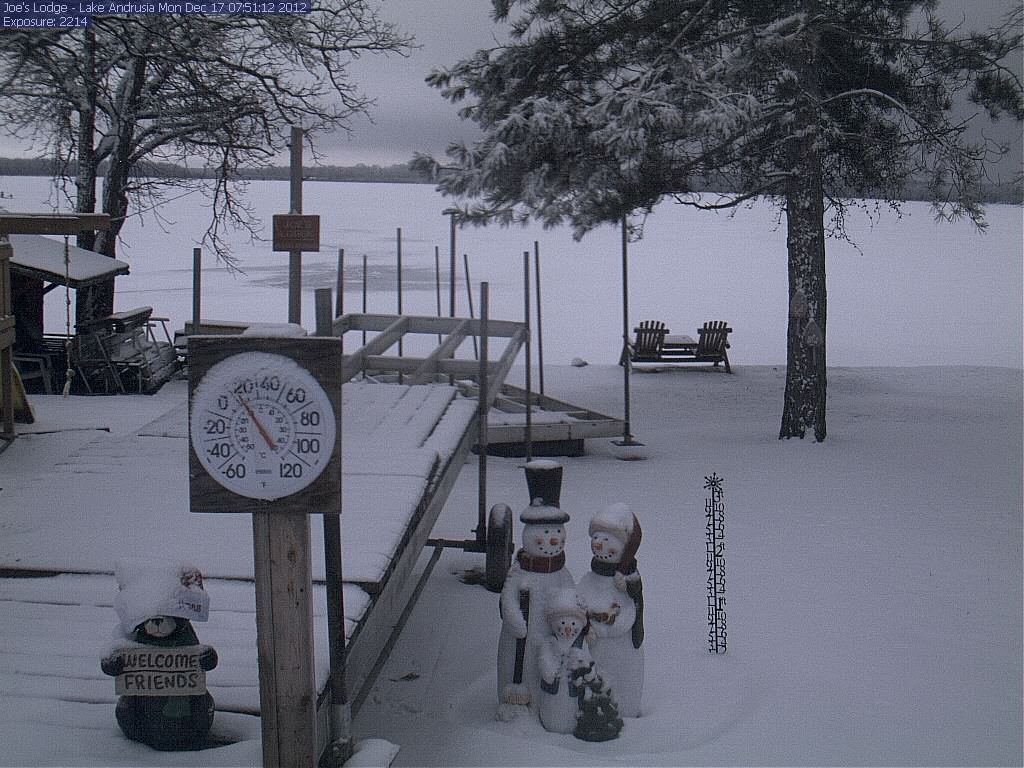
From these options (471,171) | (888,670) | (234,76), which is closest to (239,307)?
(234,76)

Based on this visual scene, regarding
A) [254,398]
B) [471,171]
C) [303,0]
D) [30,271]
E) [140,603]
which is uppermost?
[303,0]

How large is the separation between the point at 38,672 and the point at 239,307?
2365 centimetres

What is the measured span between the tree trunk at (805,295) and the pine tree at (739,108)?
16mm

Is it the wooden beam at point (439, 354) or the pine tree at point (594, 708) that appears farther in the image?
the wooden beam at point (439, 354)

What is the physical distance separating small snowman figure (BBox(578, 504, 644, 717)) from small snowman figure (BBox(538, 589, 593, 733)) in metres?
0.12

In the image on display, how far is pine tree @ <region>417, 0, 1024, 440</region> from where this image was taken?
34.9 feet

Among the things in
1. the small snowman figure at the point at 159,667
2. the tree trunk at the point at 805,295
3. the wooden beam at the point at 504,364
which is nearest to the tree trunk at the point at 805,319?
the tree trunk at the point at 805,295

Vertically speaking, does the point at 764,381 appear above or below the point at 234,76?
below

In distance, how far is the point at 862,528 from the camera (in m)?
8.18

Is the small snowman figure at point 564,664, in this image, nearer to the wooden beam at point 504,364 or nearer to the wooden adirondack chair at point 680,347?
the wooden beam at point 504,364

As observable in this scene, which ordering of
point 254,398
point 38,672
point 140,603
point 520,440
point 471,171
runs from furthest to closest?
point 471,171 < point 520,440 < point 38,672 < point 140,603 < point 254,398

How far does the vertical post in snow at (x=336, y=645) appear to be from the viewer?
128 inches

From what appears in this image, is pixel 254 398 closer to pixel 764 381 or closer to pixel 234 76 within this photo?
pixel 234 76

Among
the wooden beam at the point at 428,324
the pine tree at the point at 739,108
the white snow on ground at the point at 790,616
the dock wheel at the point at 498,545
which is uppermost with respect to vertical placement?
the pine tree at the point at 739,108
